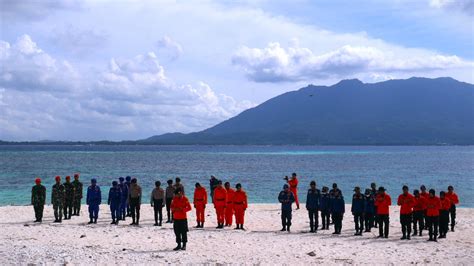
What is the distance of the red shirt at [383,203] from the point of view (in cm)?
1788

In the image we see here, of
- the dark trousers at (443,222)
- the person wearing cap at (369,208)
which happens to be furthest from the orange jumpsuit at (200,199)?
the dark trousers at (443,222)

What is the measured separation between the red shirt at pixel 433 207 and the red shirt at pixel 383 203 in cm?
120

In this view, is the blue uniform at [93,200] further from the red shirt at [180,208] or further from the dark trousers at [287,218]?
the dark trousers at [287,218]

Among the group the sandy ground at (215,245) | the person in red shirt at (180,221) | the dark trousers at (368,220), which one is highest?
the person in red shirt at (180,221)

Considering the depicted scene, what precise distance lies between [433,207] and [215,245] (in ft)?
23.1

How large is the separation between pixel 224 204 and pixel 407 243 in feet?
20.9

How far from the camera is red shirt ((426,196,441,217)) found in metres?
17.5

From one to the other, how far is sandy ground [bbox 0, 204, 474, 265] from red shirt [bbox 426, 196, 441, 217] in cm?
90

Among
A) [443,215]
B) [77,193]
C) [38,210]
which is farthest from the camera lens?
[77,193]

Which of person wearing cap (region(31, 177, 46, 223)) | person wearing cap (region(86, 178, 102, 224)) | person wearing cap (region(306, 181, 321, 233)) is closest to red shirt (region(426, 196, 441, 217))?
person wearing cap (region(306, 181, 321, 233))

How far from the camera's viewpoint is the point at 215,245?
15.9 metres

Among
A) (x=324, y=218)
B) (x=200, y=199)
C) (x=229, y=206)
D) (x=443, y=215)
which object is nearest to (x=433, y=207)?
(x=443, y=215)

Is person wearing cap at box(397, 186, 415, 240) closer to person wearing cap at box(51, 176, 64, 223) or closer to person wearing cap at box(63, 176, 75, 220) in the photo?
person wearing cap at box(51, 176, 64, 223)

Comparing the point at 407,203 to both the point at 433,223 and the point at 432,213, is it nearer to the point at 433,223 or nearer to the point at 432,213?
the point at 432,213
